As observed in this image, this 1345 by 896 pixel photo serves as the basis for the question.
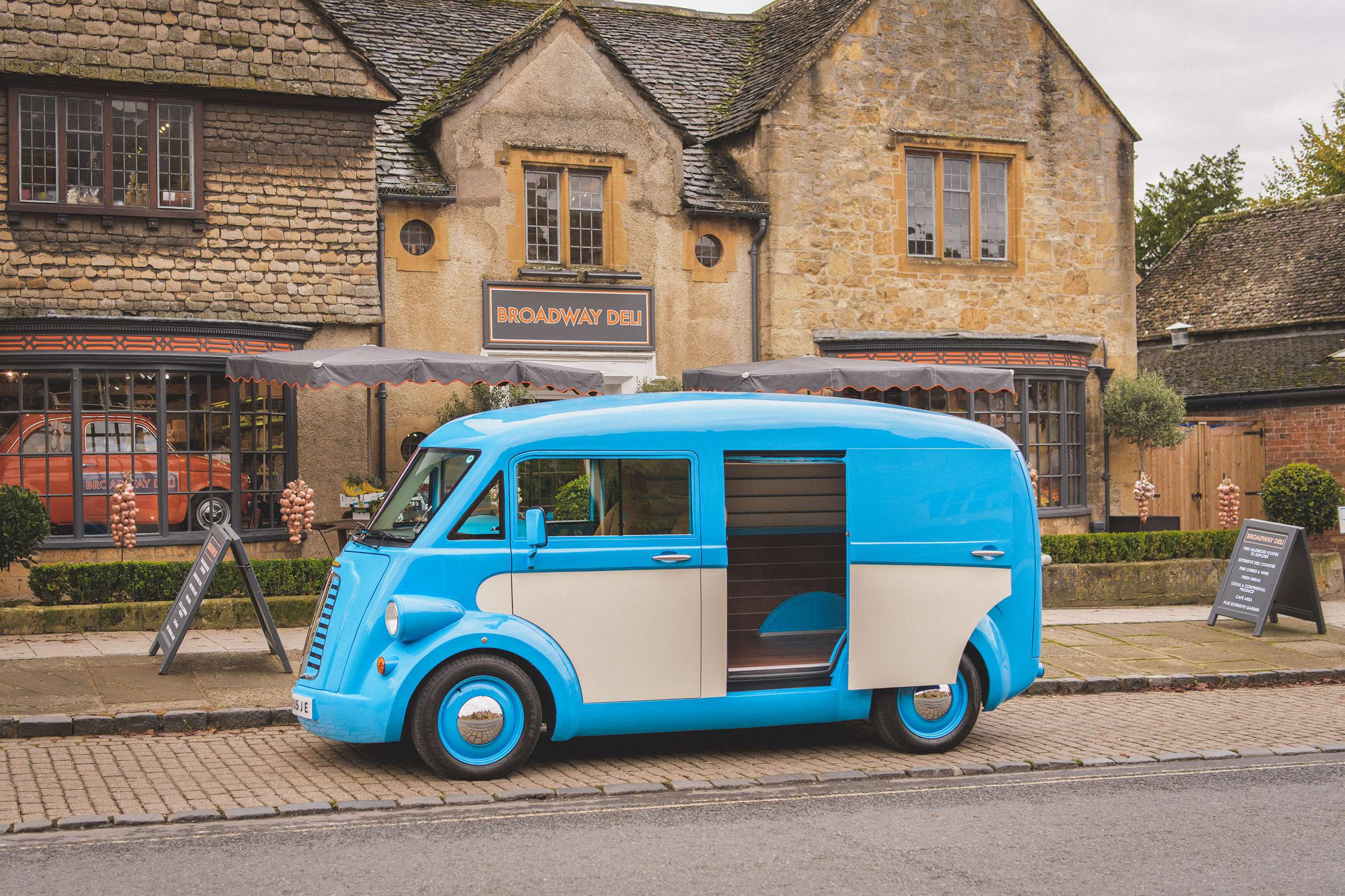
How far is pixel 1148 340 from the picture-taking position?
2928 centimetres

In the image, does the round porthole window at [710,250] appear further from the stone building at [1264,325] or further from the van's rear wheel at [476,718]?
the van's rear wheel at [476,718]

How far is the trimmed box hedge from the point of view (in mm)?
17094

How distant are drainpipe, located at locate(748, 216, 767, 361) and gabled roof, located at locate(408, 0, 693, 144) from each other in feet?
5.62

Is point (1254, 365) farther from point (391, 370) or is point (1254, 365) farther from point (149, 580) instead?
point (149, 580)

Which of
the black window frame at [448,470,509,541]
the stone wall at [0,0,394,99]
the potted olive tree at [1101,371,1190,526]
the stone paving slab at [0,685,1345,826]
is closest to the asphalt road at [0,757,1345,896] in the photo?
the stone paving slab at [0,685,1345,826]

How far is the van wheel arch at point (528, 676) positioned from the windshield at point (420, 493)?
0.80 meters

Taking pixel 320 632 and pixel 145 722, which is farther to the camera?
pixel 145 722

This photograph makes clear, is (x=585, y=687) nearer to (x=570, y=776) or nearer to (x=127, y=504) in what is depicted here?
(x=570, y=776)

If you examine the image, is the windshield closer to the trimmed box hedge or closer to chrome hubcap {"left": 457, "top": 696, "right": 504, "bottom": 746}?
chrome hubcap {"left": 457, "top": 696, "right": 504, "bottom": 746}

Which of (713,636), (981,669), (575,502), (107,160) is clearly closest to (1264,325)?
(981,669)

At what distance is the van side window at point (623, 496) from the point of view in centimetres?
850

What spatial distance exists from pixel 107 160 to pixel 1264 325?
21.2 m

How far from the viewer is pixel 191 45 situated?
51.9 feet

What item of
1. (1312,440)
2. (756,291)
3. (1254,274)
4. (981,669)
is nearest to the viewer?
(981,669)
